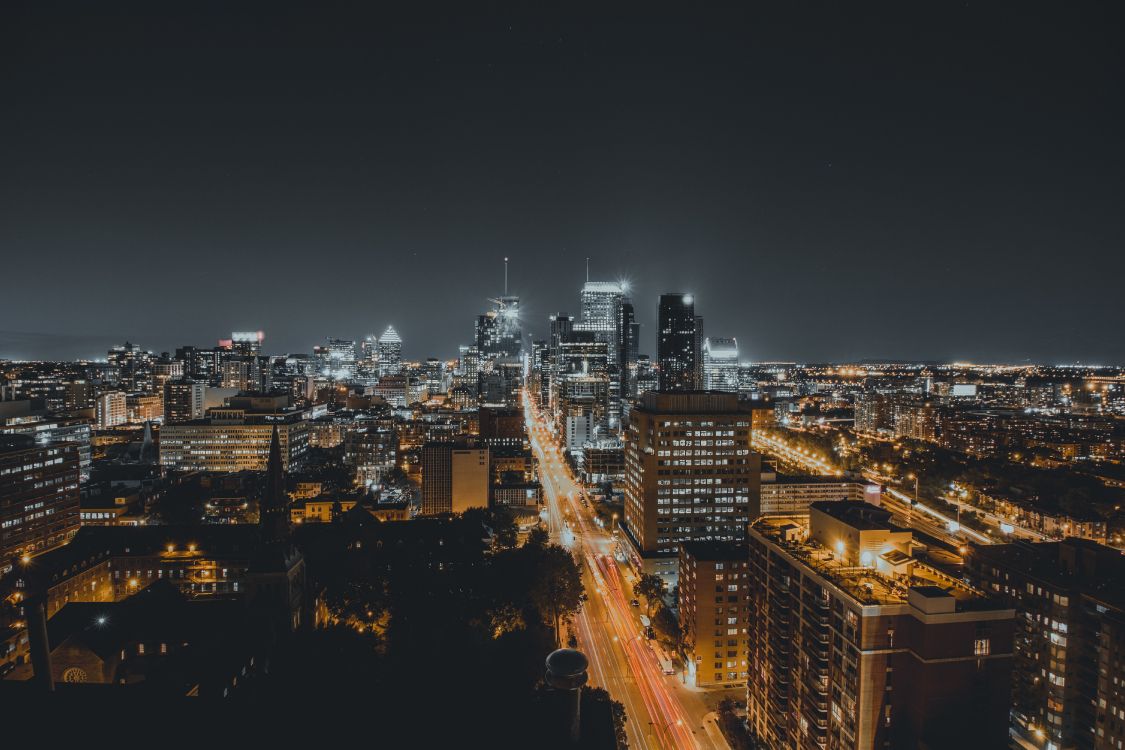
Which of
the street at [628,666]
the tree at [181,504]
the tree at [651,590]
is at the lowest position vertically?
the street at [628,666]

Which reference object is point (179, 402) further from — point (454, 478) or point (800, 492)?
point (800, 492)

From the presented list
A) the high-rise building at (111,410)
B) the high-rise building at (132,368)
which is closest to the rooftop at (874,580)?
the high-rise building at (111,410)

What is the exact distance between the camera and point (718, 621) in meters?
37.5

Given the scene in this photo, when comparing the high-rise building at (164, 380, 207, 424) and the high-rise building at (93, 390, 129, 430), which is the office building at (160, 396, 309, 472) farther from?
the high-rise building at (93, 390, 129, 430)

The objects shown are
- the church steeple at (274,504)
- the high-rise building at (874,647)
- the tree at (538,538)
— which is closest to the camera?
the high-rise building at (874,647)

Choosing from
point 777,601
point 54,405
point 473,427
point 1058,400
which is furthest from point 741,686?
point 1058,400

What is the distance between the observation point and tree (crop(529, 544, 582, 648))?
41.2 metres

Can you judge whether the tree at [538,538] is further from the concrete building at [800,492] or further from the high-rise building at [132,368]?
the high-rise building at [132,368]

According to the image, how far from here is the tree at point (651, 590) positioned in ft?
141

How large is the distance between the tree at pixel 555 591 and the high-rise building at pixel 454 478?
1004 inches

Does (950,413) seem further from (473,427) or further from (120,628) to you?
(120,628)

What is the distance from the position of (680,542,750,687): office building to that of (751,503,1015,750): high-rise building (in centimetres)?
660

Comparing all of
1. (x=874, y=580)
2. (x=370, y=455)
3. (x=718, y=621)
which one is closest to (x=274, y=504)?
(x=718, y=621)

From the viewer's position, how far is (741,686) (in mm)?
37219
